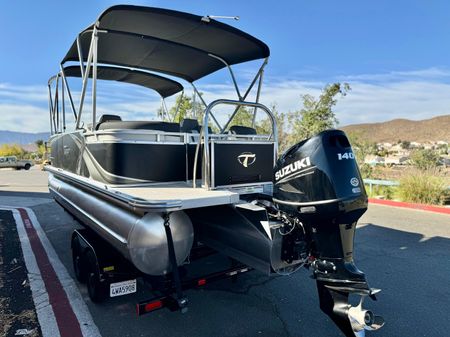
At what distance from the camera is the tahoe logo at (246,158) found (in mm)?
3640

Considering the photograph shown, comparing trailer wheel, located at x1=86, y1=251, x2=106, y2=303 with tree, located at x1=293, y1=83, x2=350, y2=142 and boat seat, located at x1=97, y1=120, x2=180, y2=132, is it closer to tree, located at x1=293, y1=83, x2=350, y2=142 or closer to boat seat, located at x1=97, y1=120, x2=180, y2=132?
boat seat, located at x1=97, y1=120, x2=180, y2=132

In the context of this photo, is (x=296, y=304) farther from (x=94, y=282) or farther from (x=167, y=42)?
(x=167, y=42)

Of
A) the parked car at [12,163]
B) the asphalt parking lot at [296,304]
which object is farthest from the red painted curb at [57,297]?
the parked car at [12,163]

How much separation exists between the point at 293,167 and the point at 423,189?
7853 mm

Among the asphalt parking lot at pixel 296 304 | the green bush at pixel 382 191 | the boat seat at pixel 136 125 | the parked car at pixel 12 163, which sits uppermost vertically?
the boat seat at pixel 136 125

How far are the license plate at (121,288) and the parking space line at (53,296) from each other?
36 cm

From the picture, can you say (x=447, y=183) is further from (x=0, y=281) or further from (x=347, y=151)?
(x=0, y=281)

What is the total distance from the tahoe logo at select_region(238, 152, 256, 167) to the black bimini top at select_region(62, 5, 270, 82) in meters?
1.64

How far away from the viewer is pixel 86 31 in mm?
3918

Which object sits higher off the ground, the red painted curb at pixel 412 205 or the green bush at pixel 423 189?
the green bush at pixel 423 189

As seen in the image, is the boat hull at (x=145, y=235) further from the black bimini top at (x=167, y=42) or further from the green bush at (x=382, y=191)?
the green bush at (x=382, y=191)

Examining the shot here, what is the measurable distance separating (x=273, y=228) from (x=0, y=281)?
3703mm

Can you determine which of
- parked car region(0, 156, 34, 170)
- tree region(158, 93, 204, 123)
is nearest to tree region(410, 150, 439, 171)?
tree region(158, 93, 204, 123)

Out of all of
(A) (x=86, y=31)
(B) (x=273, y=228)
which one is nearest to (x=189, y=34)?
(A) (x=86, y=31)
